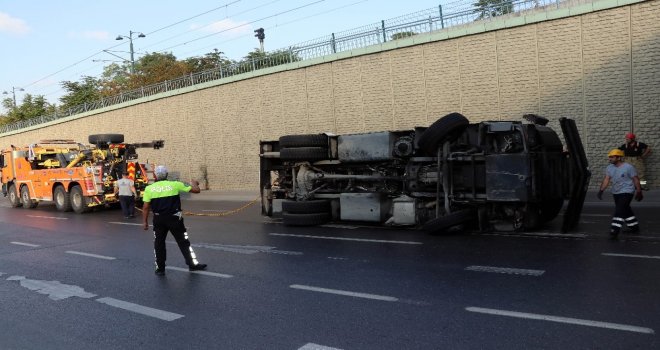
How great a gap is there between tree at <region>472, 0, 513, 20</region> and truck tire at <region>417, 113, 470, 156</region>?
8778mm

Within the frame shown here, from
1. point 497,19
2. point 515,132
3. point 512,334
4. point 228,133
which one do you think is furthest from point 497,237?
point 228,133

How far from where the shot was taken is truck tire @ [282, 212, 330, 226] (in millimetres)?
12055

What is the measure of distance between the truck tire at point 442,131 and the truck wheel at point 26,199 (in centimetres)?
1745

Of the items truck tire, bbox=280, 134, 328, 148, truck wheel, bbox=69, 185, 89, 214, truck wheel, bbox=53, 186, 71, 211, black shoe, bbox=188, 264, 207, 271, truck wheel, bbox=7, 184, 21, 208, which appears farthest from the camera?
truck wheel, bbox=7, 184, 21, 208

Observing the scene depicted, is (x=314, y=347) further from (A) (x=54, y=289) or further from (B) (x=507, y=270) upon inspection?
(A) (x=54, y=289)

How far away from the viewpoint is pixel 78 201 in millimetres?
18766

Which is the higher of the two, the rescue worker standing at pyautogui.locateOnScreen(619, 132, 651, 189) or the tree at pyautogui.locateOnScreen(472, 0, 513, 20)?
the tree at pyautogui.locateOnScreen(472, 0, 513, 20)

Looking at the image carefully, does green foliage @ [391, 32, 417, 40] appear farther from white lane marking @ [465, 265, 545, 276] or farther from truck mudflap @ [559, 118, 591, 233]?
white lane marking @ [465, 265, 545, 276]

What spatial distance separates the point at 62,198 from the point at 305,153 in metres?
11.8

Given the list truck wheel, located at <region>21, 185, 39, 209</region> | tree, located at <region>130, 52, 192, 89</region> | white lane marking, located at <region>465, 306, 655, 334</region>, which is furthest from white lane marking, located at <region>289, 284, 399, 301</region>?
tree, located at <region>130, 52, 192, 89</region>

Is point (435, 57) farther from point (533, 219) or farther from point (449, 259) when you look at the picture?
point (449, 259)

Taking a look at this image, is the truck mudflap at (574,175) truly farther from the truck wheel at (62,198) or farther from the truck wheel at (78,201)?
the truck wheel at (62,198)

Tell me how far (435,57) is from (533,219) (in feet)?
33.5

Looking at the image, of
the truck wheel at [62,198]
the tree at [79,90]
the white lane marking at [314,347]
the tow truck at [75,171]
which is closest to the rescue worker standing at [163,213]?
the white lane marking at [314,347]
